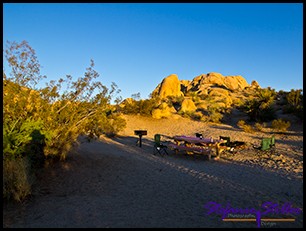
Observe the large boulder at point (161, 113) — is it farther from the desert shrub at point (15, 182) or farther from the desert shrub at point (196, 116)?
the desert shrub at point (15, 182)

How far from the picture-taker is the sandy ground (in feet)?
13.5

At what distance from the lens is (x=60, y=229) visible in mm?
3814

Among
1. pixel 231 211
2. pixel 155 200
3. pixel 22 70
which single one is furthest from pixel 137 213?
pixel 22 70

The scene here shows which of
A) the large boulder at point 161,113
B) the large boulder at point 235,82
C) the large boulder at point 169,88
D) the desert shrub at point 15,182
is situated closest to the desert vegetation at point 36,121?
the desert shrub at point 15,182

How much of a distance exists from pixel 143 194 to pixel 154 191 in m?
0.34

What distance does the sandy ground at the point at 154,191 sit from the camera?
4.13 m

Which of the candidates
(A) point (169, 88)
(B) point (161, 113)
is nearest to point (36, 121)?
(B) point (161, 113)

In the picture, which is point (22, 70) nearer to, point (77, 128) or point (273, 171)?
point (77, 128)

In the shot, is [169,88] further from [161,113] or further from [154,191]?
[154,191]

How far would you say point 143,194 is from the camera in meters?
5.51

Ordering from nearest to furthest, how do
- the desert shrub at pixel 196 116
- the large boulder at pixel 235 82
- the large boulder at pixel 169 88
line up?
→ the desert shrub at pixel 196 116
the large boulder at pixel 169 88
the large boulder at pixel 235 82

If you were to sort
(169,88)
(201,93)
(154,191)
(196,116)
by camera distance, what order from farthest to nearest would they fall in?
(169,88) → (201,93) → (196,116) → (154,191)

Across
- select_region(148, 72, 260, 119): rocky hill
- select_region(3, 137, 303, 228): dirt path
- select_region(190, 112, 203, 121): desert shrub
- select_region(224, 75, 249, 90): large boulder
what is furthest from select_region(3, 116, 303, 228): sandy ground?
select_region(224, 75, 249, 90): large boulder

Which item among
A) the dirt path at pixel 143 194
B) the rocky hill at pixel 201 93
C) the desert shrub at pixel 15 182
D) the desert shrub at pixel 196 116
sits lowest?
the dirt path at pixel 143 194
